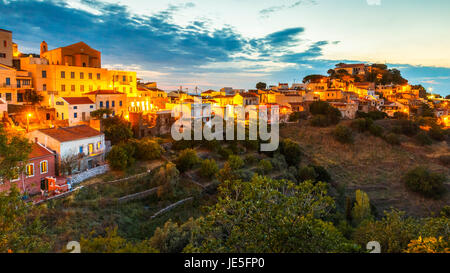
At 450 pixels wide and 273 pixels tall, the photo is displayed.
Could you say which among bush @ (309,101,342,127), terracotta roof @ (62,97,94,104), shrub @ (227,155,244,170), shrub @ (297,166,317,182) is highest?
terracotta roof @ (62,97,94,104)

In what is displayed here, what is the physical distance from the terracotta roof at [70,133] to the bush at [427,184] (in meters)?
29.0

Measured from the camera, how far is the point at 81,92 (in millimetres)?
27078

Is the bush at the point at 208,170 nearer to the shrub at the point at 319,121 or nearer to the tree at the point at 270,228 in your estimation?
the tree at the point at 270,228

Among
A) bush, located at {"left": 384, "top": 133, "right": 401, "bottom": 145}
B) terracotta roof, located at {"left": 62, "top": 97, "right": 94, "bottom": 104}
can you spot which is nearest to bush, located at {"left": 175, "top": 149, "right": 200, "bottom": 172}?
terracotta roof, located at {"left": 62, "top": 97, "right": 94, "bottom": 104}

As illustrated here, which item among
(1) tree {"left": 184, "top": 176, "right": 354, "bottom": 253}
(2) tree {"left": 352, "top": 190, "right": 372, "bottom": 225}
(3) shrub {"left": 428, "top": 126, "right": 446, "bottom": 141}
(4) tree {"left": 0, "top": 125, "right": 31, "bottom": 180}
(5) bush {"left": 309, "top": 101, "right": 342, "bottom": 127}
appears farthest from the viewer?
(5) bush {"left": 309, "top": 101, "right": 342, "bottom": 127}

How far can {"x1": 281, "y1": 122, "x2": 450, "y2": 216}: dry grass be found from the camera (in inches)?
1008

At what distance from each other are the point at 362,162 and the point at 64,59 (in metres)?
34.3

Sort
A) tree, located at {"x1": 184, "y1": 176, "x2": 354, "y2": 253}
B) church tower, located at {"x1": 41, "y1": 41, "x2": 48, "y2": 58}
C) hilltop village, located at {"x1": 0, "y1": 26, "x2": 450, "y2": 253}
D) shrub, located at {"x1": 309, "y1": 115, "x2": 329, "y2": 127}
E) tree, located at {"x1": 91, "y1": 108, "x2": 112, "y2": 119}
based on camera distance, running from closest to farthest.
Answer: tree, located at {"x1": 184, "y1": 176, "x2": 354, "y2": 253} < hilltop village, located at {"x1": 0, "y1": 26, "x2": 450, "y2": 253} < tree, located at {"x1": 91, "y1": 108, "x2": 112, "y2": 119} < church tower, located at {"x1": 41, "y1": 41, "x2": 48, "y2": 58} < shrub, located at {"x1": 309, "y1": 115, "x2": 329, "y2": 127}

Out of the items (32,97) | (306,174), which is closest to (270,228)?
(306,174)

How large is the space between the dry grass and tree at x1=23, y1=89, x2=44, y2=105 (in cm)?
2804

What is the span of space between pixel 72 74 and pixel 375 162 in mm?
34169

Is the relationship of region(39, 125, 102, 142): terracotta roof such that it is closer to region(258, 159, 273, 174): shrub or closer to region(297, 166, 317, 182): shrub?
A: region(258, 159, 273, 174): shrub

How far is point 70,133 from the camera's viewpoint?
1842cm
